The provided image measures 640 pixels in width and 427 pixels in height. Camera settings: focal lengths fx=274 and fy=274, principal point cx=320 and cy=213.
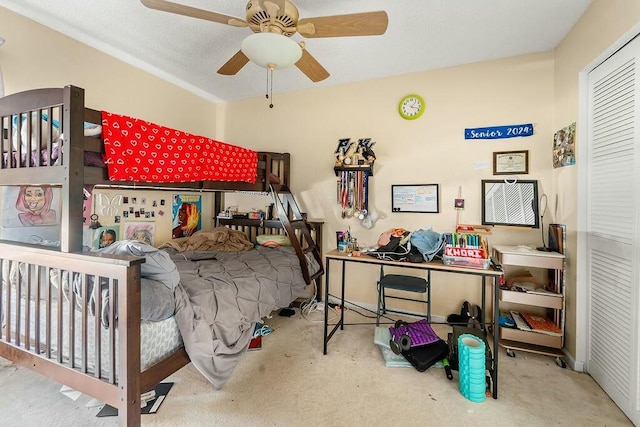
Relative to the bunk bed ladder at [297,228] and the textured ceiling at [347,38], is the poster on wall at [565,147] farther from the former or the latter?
the bunk bed ladder at [297,228]

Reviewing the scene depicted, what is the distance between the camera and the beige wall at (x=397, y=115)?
2.13 metres

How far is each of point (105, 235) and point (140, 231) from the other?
34 cm

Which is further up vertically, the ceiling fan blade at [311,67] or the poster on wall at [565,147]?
the ceiling fan blade at [311,67]

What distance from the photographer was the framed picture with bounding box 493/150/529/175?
8.36 feet

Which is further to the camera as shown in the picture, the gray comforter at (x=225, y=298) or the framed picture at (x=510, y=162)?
the framed picture at (x=510, y=162)

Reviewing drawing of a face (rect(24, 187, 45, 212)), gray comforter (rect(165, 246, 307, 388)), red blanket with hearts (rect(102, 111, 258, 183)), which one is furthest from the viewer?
drawing of a face (rect(24, 187, 45, 212))

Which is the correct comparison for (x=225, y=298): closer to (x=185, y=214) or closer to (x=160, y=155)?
(x=160, y=155)

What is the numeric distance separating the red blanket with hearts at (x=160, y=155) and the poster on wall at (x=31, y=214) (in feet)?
3.58

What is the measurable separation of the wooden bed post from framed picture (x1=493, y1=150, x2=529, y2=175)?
3124mm

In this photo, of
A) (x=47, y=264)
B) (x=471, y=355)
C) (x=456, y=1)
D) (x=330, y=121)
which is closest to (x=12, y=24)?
(x=47, y=264)

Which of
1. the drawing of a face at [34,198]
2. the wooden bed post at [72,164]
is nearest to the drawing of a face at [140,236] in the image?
the drawing of a face at [34,198]

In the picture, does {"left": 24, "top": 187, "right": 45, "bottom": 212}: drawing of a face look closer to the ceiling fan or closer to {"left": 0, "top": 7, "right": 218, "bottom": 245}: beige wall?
{"left": 0, "top": 7, "right": 218, "bottom": 245}: beige wall

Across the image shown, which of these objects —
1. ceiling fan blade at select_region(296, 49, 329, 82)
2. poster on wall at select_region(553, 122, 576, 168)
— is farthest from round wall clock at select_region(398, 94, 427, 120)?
poster on wall at select_region(553, 122, 576, 168)

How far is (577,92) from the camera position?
2.07 m
